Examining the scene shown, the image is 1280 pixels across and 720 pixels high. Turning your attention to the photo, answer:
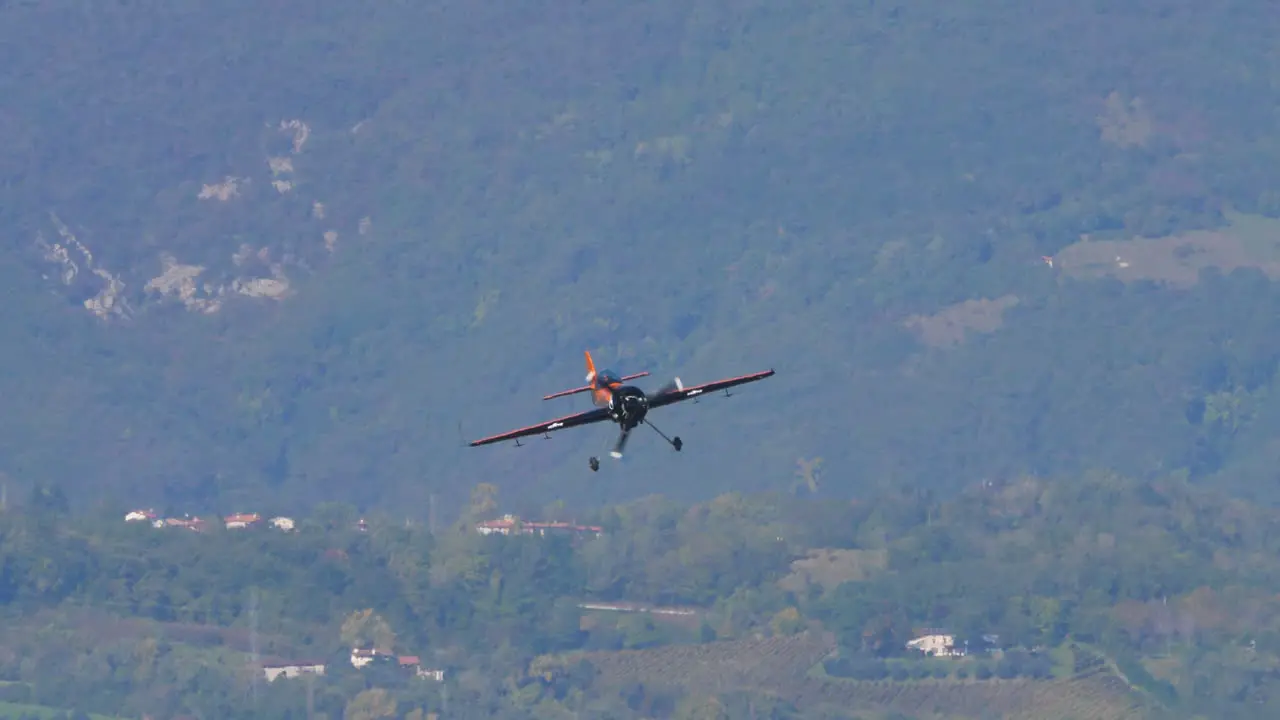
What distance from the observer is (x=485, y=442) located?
135875mm

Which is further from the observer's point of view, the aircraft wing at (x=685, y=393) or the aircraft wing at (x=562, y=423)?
the aircraft wing at (x=562, y=423)

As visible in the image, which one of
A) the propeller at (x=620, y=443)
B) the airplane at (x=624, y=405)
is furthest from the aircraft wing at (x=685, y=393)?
the propeller at (x=620, y=443)

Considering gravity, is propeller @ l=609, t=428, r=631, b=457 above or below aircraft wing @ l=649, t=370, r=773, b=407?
below

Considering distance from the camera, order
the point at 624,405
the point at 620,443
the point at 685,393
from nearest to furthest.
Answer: the point at 685,393 < the point at 624,405 < the point at 620,443

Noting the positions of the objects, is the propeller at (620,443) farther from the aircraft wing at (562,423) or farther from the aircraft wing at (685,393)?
the aircraft wing at (685,393)

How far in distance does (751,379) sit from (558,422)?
23.4 feet

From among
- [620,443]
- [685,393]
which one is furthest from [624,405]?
[685,393]

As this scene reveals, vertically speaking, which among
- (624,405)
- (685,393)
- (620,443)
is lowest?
(620,443)

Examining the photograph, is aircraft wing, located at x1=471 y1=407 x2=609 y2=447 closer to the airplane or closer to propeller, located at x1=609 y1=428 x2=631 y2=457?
the airplane

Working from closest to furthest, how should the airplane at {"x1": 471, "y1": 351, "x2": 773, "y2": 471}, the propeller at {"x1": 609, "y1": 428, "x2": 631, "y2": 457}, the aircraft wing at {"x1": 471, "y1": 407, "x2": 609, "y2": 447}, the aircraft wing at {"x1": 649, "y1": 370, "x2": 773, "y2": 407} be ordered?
the aircraft wing at {"x1": 649, "y1": 370, "x2": 773, "y2": 407}, the airplane at {"x1": 471, "y1": 351, "x2": 773, "y2": 471}, the aircraft wing at {"x1": 471, "y1": 407, "x2": 609, "y2": 447}, the propeller at {"x1": 609, "y1": 428, "x2": 631, "y2": 457}

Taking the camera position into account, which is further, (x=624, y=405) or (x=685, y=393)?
(x=624, y=405)

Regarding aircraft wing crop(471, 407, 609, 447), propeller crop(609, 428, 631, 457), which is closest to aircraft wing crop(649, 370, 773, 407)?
propeller crop(609, 428, 631, 457)

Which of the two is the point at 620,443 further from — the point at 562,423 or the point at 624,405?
the point at 562,423

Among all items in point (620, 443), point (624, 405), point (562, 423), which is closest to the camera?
point (624, 405)
